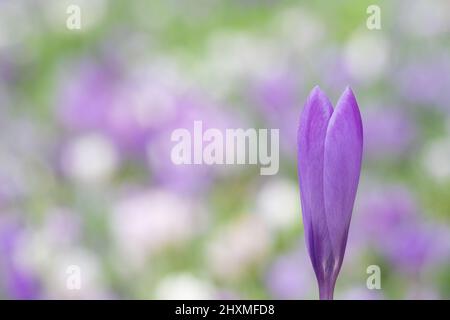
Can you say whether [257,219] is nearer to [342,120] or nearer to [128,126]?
[128,126]

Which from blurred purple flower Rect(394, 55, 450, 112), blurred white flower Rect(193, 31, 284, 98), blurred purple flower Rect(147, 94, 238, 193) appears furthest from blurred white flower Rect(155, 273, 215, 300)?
blurred purple flower Rect(394, 55, 450, 112)

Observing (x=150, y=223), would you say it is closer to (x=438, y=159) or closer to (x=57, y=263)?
(x=57, y=263)

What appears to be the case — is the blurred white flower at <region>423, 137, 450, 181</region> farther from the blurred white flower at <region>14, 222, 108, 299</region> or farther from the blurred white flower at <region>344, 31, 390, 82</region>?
the blurred white flower at <region>14, 222, 108, 299</region>

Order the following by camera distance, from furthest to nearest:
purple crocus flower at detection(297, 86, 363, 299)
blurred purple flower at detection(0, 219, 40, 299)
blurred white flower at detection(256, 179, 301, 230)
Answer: blurred white flower at detection(256, 179, 301, 230) → blurred purple flower at detection(0, 219, 40, 299) → purple crocus flower at detection(297, 86, 363, 299)

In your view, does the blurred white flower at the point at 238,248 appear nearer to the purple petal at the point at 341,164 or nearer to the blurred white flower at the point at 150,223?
the blurred white flower at the point at 150,223

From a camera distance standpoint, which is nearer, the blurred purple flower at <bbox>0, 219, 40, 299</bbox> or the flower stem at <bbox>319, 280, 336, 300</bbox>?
the flower stem at <bbox>319, 280, 336, 300</bbox>

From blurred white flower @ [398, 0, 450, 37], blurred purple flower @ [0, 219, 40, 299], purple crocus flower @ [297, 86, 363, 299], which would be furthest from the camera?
blurred white flower @ [398, 0, 450, 37]

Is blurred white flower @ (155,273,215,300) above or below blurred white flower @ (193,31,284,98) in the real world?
below

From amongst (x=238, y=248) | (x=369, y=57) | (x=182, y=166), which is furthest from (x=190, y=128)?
(x=369, y=57)
